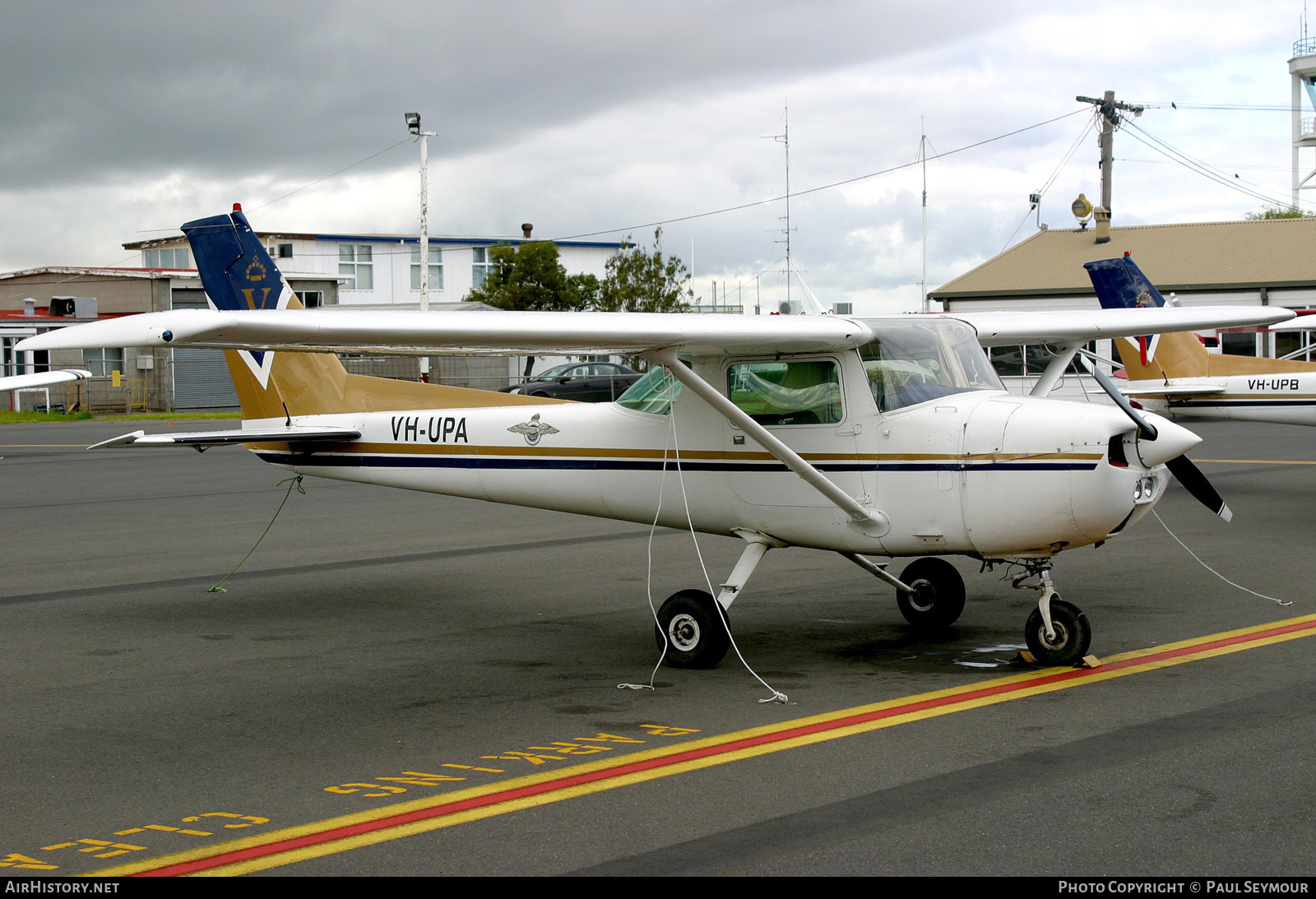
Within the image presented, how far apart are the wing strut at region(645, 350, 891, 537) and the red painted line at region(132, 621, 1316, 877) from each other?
3.87ft

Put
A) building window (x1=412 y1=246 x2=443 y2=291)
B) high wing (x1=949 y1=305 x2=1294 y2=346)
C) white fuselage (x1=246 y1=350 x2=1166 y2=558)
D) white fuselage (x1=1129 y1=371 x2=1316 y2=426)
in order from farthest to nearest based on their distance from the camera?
building window (x1=412 y1=246 x2=443 y2=291), white fuselage (x1=1129 y1=371 x2=1316 y2=426), high wing (x1=949 y1=305 x2=1294 y2=346), white fuselage (x1=246 y1=350 x2=1166 y2=558)

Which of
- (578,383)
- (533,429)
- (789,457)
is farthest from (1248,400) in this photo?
(578,383)

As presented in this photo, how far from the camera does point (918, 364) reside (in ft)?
23.9

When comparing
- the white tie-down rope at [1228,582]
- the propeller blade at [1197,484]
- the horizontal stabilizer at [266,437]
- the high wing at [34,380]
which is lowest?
the white tie-down rope at [1228,582]

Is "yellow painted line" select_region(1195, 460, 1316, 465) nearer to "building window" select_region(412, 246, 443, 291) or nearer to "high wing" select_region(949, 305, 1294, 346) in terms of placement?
"high wing" select_region(949, 305, 1294, 346)

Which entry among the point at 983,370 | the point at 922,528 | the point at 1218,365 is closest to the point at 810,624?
the point at 922,528

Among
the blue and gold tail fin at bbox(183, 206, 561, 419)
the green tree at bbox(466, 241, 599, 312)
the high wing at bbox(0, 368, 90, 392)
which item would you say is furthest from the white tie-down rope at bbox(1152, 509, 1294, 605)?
the green tree at bbox(466, 241, 599, 312)

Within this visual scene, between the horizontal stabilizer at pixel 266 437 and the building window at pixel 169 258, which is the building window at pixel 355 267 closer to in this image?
the building window at pixel 169 258

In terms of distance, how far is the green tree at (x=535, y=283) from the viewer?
2136 inches

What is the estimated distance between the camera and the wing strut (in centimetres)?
700

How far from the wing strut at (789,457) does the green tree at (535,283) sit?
47.4 metres

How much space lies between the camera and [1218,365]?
16.8m

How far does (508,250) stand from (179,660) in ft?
161

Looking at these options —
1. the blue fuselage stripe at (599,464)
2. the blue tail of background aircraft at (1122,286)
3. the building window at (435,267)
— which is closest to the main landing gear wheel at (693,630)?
the blue fuselage stripe at (599,464)
